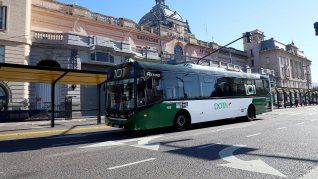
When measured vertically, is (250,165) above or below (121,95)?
below

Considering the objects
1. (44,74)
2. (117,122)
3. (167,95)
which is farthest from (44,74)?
(167,95)

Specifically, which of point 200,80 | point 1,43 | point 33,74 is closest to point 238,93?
point 200,80

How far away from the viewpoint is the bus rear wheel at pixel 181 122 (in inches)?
505

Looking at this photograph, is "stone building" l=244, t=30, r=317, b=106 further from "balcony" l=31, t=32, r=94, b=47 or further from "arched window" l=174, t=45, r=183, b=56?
"balcony" l=31, t=32, r=94, b=47

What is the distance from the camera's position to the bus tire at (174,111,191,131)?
12828mm

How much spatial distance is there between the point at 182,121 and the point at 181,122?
91mm

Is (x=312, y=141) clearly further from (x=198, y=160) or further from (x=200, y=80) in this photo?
(x=200, y=80)

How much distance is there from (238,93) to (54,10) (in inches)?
1039

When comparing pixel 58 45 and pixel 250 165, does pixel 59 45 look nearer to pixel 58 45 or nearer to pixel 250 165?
pixel 58 45

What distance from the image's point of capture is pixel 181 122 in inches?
516

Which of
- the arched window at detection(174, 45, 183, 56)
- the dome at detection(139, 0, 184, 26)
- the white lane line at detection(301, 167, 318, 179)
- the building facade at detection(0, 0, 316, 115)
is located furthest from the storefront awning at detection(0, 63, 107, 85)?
the dome at detection(139, 0, 184, 26)

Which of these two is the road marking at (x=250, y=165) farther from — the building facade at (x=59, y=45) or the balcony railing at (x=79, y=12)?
the balcony railing at (x=79, y=12)

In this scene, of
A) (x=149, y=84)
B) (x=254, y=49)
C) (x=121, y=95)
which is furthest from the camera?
(x=254, y=49)

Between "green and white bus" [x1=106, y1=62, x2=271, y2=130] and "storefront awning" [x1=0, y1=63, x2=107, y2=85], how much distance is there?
14.2 ft
